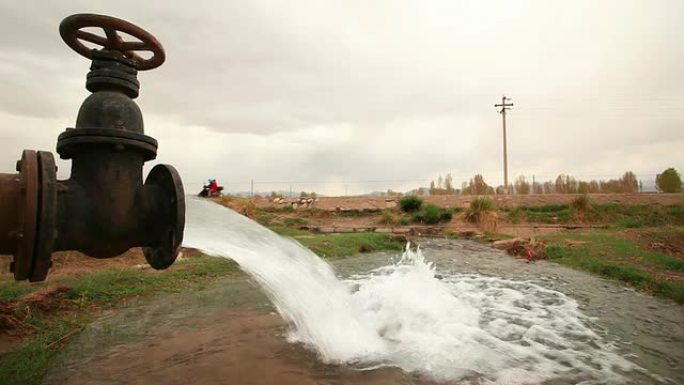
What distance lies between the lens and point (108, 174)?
82.9 inches

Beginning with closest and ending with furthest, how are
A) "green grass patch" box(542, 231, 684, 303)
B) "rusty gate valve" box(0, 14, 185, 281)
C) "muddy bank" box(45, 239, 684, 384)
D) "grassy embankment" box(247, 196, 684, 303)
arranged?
"rusty gate valve" box(0, 14, 185, 281)
"muddy bank" box(45, 239, 684, 384)
"green grass patch" box(542, 231, 684, 303)
"grassy embankment" box(247, 196, 684, 303)

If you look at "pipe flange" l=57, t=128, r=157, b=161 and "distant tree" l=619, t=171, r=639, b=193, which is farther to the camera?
"distant tree" l=619, t=171, r=639, b=193

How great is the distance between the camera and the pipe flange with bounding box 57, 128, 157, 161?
2.01 metres

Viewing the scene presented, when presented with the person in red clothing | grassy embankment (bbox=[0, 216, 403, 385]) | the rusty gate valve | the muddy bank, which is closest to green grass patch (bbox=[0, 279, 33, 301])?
grassy embankment (bbox=[0, 216, 403, 385])

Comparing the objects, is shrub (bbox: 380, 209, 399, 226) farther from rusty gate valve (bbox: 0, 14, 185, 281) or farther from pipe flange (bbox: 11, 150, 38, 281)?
pipe flange (bbox: 11, 150, 38, 281)

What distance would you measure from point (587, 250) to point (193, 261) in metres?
9.91

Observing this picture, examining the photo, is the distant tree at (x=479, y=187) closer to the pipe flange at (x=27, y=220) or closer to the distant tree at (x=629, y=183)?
the distant tree at (x=629, y=183)

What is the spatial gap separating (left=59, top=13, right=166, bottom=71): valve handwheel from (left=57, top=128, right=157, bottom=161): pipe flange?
520 mm

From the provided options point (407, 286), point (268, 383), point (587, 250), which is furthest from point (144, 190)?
point (587, 250)

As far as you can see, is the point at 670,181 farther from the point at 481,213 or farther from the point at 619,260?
the point at 619,260

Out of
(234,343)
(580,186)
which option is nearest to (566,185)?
(580,186)

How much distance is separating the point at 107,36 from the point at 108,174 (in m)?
0.78

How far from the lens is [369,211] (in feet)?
71.1

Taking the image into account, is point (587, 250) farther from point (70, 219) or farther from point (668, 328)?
point (70, 219)
